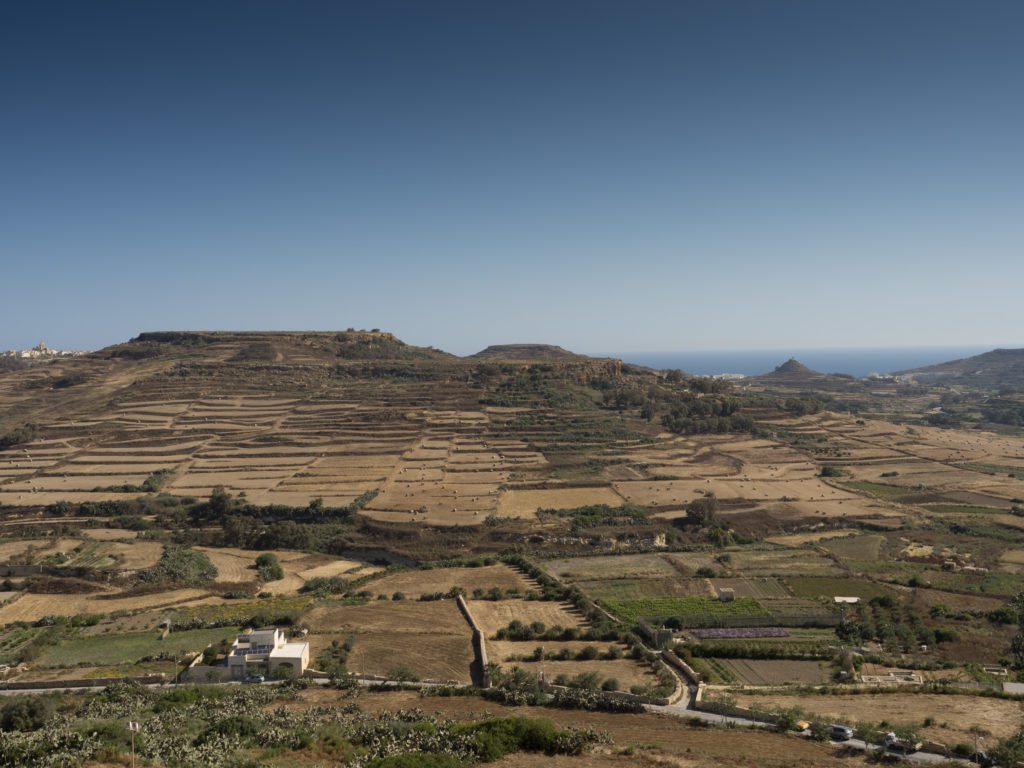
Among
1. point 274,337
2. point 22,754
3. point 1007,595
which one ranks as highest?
point 274,337

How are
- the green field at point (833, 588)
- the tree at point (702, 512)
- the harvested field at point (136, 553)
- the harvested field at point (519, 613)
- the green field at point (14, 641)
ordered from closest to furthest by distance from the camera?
the green field at point (14, 641), the harvested field at point (519, 613), the green field at point (833, 588), the harvested field at point (136, 553), the tree at point (702, 512)

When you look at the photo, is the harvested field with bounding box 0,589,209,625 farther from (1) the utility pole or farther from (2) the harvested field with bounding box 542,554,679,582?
(2) the harvested field with bounding box 542,554,679,582

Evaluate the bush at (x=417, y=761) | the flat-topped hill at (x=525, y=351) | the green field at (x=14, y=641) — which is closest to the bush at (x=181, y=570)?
the green field at (x=14, y=641)

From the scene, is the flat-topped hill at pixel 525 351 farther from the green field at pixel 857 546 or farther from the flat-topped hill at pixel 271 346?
the green field at pixel 857 546

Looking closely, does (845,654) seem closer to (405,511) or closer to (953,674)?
(953,674)

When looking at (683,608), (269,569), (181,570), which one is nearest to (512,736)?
(683,608)

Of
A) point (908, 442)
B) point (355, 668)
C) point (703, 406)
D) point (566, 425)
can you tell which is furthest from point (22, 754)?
point (908, 442)

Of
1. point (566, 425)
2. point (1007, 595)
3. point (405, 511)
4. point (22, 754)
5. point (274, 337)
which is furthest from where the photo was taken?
point (274, 337)

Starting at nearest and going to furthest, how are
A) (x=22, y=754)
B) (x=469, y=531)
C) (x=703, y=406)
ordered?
(x=22, y=754), (x=469, y=531), (x=703, y=406)
